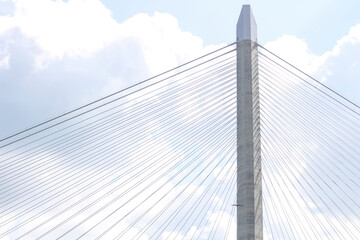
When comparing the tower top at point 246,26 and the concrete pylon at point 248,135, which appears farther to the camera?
the tower top at point 246,26

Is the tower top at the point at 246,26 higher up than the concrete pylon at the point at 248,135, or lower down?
higher up

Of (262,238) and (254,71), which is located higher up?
(254,71)

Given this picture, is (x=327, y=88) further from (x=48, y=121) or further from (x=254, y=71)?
(x=48, y=121)

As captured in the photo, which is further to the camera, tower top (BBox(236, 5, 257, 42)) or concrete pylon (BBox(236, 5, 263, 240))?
tower top (BBox(236, 5, 257, 42))

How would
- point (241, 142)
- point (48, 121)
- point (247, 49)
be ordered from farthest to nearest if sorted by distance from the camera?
point (247, 49) → point (241, 142) → point (48, 121)

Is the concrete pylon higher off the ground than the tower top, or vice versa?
the tower top

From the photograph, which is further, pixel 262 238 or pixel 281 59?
pixel 281 59

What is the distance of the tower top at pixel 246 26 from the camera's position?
94.2 ft

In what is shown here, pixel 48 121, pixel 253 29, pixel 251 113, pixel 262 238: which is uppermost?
pixel 253 29

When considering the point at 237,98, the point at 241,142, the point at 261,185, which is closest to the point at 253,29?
the point at 237,98

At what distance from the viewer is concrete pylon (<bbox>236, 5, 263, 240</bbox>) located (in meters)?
25.1

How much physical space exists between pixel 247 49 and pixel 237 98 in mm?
3271

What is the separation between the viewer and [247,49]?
28297 millimetres

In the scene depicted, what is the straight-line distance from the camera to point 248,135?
2628 cm
